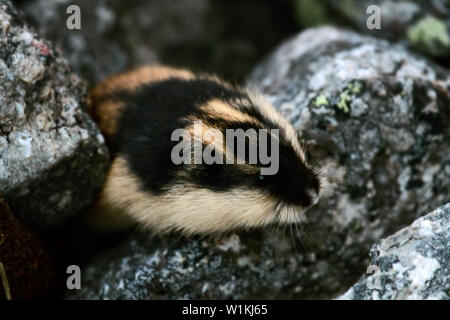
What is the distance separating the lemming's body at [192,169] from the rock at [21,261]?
0.90 metres

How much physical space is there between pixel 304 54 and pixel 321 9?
131cm

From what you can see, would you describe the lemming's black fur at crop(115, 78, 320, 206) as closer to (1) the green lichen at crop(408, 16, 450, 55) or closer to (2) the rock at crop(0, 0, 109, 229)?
(2) the rock at crop(0, 0, 109, 229)

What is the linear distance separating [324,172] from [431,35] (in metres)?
2.45

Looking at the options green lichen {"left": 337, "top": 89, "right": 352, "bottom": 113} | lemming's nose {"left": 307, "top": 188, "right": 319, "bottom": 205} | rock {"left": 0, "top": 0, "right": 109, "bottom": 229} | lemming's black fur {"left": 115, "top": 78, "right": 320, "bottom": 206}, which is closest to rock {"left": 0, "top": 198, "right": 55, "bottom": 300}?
rock {"left": 0, "top": 0, "right": 109, "bottom": 229}

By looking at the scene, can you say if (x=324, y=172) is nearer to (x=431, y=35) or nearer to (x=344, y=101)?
(x=344, y=101)

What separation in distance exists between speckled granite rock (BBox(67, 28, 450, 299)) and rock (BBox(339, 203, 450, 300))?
3.37 ft

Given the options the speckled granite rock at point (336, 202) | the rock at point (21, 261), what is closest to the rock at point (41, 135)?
the rock at point (21, 261)

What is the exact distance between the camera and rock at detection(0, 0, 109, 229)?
4129 millimetres

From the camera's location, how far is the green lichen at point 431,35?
589 centimetres

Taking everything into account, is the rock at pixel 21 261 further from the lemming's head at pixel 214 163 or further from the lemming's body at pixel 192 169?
the lemming's head at pixel 214 163

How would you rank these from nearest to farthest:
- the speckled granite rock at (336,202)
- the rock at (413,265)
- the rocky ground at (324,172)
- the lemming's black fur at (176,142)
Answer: the rock at (413,265), the rocky ground at (324,172), the lemming's black fur at (176,142), the speckled granite rock at (336,202)

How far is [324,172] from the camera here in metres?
4.95

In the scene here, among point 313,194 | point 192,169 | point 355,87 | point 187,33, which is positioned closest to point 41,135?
point 192,169

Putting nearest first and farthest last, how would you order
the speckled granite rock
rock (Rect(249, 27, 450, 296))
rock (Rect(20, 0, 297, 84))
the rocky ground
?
1. the rocky ground
2. the speckled granite rock
3. rock (Rect(249, 27, 450, 296))
4. rock (Rect(20, 0, 297, 84))
